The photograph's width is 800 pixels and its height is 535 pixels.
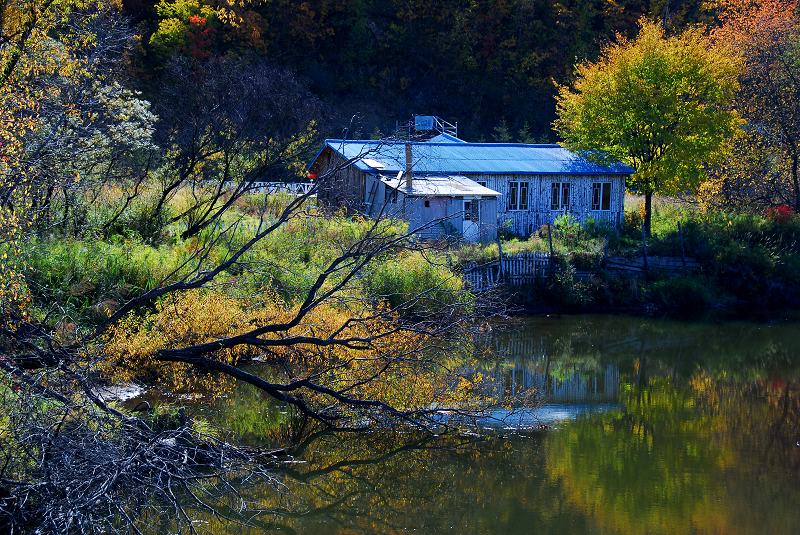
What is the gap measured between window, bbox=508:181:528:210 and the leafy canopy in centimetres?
304

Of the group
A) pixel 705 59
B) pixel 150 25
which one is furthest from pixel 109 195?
pixel 150 25

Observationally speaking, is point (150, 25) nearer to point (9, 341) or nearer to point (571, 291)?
point (571, 291)

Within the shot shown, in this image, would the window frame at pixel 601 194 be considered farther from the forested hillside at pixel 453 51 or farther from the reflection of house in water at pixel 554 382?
the forested hillside at pixel 453 51

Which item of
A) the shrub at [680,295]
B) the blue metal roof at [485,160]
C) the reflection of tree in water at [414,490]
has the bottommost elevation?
the reflection of tree in water at [414,490]

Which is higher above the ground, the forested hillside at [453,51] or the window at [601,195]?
the forested hillside at [453,51]

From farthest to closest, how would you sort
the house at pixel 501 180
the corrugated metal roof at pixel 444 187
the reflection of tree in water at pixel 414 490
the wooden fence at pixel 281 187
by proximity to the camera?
the house at pixel 501 180
the corrugated metal roof at pixel 444 187
the wooden fence at pixel 281 187
the reflection of tree in water at pixel 414 490

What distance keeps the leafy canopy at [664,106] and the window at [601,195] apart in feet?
4.93

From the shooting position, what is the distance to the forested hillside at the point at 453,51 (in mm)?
52906

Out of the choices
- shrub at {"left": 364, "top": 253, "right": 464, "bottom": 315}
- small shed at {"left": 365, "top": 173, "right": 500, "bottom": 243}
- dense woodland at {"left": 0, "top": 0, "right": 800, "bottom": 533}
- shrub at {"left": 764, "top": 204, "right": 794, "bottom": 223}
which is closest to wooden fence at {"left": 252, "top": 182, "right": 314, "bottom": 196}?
dense woodland at {"left": 0, "top": 0, "right": 800, "bottom": 533}

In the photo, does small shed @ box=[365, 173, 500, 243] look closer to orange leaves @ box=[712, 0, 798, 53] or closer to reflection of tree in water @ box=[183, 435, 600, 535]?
orange leaves @ box=[712, 0, 798, 53]

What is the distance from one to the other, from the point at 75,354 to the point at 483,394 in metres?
7.52

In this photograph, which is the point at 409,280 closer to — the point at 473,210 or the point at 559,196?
the point at 473,210

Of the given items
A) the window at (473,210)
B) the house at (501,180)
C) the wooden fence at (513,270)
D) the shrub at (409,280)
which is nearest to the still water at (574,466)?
the shrub at (409,280)

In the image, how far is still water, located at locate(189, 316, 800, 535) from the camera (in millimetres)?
12922
